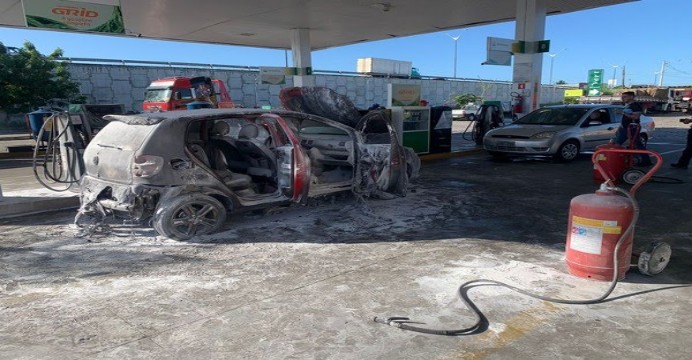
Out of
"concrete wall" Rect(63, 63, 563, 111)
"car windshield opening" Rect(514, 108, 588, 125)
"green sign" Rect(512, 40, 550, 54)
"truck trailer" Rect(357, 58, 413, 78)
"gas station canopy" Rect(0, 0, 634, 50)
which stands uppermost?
"gas station canopy" Rect(0, 0, 634, 50)

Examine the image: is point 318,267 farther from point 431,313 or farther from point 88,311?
point 88,311

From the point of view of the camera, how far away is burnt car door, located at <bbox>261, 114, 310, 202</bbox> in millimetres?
5883

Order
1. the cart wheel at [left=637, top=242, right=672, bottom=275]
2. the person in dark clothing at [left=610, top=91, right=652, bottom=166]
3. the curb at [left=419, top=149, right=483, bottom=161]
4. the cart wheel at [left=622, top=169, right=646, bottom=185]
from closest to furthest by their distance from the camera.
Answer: the cart wheel at [left=637, top=242, right=672, bottom=275] < the cart wheel at [left=622, top=169, right=646, bottom=185] < the person in dark clothing at [left=610, top=91, right=652, bottom=166] < the curb at [left=419, top=149, right=483, bottom=161]

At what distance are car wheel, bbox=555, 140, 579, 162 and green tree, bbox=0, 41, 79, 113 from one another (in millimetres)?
19369

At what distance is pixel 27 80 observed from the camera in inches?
782

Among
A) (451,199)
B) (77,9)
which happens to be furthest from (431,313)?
(77,9)

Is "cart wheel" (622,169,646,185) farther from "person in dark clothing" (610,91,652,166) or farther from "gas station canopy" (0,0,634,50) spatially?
"gas station canopy" (0,0,634,50)

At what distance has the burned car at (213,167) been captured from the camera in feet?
16.6

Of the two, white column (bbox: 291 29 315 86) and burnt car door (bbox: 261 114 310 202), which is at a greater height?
white column (bbox: 291 29 315 86)

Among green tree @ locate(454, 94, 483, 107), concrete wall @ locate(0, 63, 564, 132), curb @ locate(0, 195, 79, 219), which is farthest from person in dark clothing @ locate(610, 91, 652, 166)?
green tree @ locate(454, 94, 483, 107)

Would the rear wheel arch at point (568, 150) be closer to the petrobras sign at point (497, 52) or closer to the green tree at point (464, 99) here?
the petrobras sign at point (497, 52)

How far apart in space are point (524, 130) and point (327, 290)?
902 centimetres

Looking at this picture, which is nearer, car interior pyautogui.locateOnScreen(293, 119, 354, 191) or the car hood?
car interior pyautogui.locateOnScreen(293, 119, 354, 191)

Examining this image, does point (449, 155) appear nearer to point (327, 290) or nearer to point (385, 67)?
point (327, 290)
